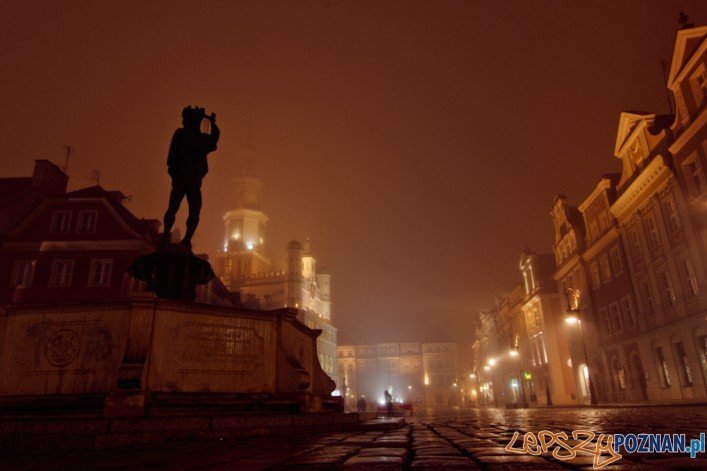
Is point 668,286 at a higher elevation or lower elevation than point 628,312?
higher

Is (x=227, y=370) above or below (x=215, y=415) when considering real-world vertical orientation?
above

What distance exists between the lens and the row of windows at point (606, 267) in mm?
32312

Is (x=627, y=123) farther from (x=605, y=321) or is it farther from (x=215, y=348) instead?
(x=215, y=348)

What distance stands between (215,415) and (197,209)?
5282 millimetres

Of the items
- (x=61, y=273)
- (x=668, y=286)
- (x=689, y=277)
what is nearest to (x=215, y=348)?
(x=689, y=277)

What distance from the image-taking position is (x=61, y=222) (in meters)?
35.1

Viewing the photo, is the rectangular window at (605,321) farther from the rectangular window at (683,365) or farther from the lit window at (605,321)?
the rectangular window at (683,365)

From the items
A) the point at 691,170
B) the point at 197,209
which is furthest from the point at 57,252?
the point at 691,170

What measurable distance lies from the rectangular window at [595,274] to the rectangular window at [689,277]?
11.4 m

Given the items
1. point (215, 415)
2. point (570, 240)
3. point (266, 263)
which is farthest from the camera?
point (266, 263)

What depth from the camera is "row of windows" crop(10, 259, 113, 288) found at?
3288 cm

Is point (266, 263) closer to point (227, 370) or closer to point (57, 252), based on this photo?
point (57, 252)

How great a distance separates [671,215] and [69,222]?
38228 mm

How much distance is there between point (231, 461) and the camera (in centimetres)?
423
